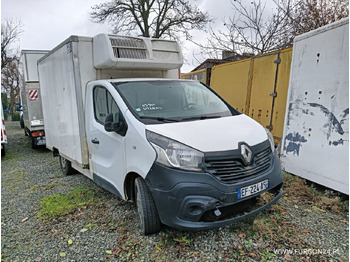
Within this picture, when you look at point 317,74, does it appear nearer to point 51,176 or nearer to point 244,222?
point 244,222

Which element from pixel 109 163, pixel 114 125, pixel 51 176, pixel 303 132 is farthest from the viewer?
pixel 51 176

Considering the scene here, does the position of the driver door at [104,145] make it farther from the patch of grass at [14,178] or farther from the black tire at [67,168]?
the patch of grass at [14,178]

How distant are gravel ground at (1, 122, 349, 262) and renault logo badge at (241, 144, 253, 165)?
0.91 m

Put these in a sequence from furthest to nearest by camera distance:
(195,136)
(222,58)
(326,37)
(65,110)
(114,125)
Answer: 1. (222,58)
2. (65,110)
3. (326,37)
4. (114,125)
5. (195,136)

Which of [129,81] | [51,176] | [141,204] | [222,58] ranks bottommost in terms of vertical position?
[51,176]

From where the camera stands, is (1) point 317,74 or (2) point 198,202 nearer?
(2) point 198,202

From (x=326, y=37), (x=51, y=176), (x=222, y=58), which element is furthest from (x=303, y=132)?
(x=222, y=58)

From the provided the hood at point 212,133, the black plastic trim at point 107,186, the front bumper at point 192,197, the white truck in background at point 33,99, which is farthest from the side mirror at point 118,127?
the white truck in background at point 33,99

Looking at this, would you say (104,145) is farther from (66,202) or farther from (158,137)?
(66,202)

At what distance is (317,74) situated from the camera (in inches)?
158

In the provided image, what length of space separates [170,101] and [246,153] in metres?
1.35

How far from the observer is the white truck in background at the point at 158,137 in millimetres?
2539

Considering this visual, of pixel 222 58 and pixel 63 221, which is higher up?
pixel 222 58

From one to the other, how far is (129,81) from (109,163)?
1223 mm
